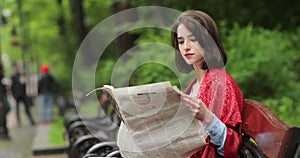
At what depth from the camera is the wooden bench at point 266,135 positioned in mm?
3055

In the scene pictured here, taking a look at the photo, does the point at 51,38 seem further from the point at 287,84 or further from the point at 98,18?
the point at 287,84

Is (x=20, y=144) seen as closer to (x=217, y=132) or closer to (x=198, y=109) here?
(x=217, y=132)

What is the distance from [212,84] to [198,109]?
38 centimetres

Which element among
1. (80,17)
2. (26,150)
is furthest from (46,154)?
(80,17)

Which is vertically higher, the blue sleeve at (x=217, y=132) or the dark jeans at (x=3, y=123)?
the blue sleeve at (x=217, y=132)

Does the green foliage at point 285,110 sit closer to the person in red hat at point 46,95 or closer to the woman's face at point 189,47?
the woman's face at point 189,47

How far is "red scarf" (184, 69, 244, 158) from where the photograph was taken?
314 centimetres

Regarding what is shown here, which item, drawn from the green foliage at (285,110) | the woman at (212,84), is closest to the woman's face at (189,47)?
the woman at (212,84)

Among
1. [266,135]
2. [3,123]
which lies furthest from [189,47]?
[3,123]

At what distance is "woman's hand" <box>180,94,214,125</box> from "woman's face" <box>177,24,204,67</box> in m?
0.46

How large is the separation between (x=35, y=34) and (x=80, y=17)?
1075 centimetres

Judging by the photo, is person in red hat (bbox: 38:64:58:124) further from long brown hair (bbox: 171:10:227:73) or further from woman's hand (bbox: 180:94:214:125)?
woman's hand (bbox: 180:94:214:125)

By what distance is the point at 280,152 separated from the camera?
3.15 meters

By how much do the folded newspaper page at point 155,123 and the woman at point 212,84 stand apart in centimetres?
10
